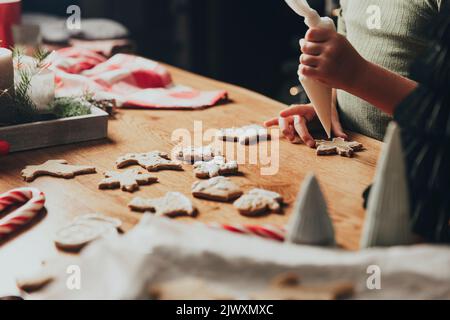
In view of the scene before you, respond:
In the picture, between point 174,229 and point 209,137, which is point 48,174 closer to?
point 209,137

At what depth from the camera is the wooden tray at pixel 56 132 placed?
4.80 ft

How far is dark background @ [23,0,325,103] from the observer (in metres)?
4.32

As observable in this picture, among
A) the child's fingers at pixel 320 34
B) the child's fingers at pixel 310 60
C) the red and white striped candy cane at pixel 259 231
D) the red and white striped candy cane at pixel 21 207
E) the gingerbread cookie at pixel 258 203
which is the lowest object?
the red and white striped candy cane at pixel 21 207

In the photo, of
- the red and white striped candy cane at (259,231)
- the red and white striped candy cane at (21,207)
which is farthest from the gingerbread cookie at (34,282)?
the red and white striped candy cane at (259,231)

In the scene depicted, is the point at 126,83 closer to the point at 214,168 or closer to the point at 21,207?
the point at 214,168

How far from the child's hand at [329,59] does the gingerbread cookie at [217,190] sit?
1.00 feet

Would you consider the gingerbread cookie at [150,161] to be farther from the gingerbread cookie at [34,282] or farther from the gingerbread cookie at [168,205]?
the gingerbread cookie at [34,282]

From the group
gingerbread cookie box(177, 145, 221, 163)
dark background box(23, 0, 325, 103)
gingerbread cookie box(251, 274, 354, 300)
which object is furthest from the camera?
dark background box(23, 0, 325, 103)

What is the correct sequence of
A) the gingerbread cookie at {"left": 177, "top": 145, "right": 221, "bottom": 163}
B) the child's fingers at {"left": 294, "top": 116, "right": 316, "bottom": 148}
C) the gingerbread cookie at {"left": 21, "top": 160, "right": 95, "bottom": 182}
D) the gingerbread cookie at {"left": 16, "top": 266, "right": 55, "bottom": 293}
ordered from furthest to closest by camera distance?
1. the child's fingers at {"left": 294, "top": 116, "right": 316, "bottom": 148}
2. the gingerbread cookie at {"left": 177, "top": 145, "right": 221, "bottom": 163}
3. the gingerbread cookie at {"left": 21, "top": 160, "right": 95, "bottom": 182}
4. the gingerbread cookie at {"left": 16, "top": 266, "right": 55, "bottom": 293}

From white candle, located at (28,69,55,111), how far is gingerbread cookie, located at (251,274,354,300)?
2.97 feet

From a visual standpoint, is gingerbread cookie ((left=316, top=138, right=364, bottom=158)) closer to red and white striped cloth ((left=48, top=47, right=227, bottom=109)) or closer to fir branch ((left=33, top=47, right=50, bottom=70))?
red and white striped cloth ((left=48, top=47, right=227, bottom=109))

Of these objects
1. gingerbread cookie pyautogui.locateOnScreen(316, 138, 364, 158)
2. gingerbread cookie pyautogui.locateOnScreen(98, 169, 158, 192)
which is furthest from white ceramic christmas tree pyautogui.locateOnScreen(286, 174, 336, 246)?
gingerbread cookie pyautogui.locateOnScreen(316, 138, 364, 158)

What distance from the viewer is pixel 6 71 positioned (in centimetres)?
144

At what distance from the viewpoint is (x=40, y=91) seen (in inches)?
60.3
